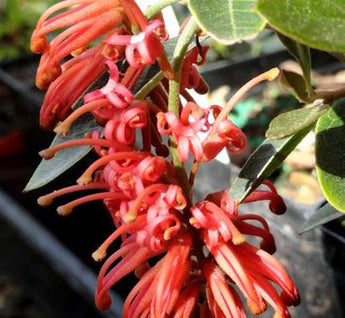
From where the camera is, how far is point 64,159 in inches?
27.0

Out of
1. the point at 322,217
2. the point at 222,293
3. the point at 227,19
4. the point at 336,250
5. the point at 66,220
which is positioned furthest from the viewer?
the point at 66,220

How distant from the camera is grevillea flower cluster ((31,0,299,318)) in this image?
60cm

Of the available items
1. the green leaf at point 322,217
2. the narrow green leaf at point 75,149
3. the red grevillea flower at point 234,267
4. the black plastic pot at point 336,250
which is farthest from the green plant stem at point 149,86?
the black plastic pot at point 336,250

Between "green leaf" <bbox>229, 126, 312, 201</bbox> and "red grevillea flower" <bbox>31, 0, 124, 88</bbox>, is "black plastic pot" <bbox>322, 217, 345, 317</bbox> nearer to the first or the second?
"green leaf" <bbox>229, 126, 312, 201</bbox>

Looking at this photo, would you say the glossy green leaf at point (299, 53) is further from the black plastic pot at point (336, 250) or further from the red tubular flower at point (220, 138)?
the black plastic pot at point (336, 250)

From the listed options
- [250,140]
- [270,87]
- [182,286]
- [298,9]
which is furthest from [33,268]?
[298,9]

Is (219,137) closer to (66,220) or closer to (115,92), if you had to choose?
(115,92)

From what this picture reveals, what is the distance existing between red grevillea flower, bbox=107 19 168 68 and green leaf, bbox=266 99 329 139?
11cm

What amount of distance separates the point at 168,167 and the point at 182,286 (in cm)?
11

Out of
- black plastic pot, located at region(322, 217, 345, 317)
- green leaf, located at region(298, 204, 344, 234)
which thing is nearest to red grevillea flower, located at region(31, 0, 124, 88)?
green leaf, located at region(298, 204, 344, 234)

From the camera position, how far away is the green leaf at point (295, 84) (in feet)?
1.96

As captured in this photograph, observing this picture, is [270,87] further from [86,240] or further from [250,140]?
[86,240]

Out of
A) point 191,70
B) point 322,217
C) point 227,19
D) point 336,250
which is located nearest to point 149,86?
point 191,70

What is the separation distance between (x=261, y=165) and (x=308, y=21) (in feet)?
0.58
